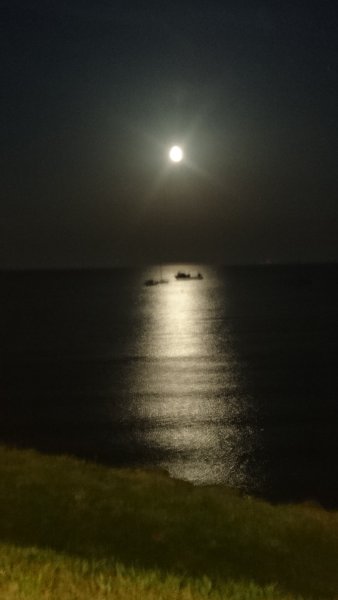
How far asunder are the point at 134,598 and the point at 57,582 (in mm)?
976

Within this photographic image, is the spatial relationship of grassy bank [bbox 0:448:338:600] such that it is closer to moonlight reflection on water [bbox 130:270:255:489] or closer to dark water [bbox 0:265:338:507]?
dark water [bbox 0:265:338:507]

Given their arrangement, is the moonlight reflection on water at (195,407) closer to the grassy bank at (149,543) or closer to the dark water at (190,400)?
the dark water at (190,400)

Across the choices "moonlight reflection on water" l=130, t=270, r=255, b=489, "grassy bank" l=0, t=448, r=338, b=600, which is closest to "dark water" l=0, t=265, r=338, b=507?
"moonlight reflection on water" l=130, t=270, r=255, b=489

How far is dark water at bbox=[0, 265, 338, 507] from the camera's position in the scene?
37656mm

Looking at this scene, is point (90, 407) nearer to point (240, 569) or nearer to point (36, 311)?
point (240, 569)

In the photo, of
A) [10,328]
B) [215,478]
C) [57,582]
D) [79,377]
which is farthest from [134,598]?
[10,328]

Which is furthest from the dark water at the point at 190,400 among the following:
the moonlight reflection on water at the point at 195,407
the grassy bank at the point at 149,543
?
the grassy bank at the point at 149,543

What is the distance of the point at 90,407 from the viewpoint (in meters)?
53.2

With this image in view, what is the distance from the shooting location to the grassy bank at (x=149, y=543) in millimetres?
7402

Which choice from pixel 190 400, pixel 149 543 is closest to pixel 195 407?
pixel 190 400

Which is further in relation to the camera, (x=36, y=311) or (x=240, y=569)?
(x=36, y=311)

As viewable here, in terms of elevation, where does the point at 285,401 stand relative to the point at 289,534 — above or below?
above

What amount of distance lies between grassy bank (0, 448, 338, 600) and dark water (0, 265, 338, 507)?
17.1 meters

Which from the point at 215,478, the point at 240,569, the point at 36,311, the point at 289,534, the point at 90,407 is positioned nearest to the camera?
the point at 240,569
